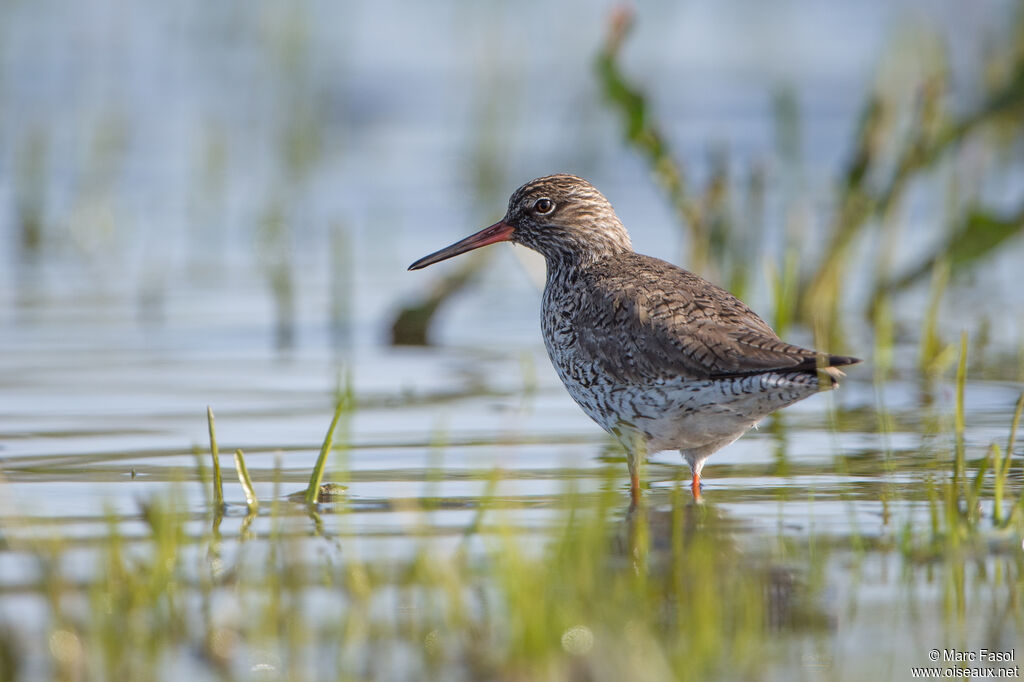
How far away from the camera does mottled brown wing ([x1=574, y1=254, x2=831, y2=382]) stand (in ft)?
18.0

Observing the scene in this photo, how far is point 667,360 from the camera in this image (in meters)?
5.70

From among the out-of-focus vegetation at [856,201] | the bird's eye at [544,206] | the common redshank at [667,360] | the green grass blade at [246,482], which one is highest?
the out-of-focus vegetation at [856,201]

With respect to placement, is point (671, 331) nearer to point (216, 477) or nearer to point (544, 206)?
point (544, 206)

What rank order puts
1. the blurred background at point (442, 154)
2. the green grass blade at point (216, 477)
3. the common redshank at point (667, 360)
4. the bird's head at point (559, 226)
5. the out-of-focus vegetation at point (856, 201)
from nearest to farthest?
the green grass blade at point (216, 477)
the common redshank at point (667, 360)
the bird's head at point (559, 226)
the out-of-focus vegetation at point (856, 201)
the blurred background at point (442, 154)

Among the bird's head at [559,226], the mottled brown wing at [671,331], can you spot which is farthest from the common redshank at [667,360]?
the bird's head at [559,226]

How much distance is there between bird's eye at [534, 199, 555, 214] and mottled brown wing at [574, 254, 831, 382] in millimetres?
695

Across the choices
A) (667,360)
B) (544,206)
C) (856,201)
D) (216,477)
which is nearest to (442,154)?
(856,201)

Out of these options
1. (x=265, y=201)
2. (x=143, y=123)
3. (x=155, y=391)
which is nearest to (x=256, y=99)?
(x=143, y=123)

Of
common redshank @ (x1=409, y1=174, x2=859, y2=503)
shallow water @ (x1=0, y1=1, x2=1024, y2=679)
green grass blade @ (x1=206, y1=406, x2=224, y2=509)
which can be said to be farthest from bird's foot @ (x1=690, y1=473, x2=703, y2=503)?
green grass blade @ (x1=206, y1=406, x2=224, y2=509)

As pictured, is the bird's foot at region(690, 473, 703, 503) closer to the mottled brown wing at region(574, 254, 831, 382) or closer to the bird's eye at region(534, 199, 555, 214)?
the mottled brown wing at region(574, 254, 831, 382)

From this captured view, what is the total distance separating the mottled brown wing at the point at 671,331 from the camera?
18.0 feet

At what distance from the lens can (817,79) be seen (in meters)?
18.9

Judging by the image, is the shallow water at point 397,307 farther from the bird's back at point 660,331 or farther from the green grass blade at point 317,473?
the bird's back at point 660,331

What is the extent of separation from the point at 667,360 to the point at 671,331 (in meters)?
0.13
